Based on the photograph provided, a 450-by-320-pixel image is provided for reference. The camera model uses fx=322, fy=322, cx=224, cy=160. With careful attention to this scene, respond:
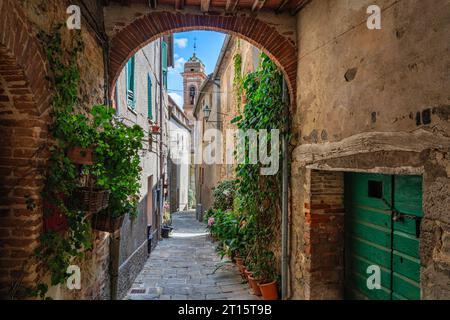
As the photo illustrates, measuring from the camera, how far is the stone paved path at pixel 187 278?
5.44 m

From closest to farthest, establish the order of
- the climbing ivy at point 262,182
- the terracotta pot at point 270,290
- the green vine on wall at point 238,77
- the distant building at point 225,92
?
the terracotta pot at point 270,290, the climbing ivy at point 262,182, the distant building at point 225,92, the green vine on wall at point 238,77

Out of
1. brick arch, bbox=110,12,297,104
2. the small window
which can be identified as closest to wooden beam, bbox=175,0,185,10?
brick arch, bbox=110,12,297,104

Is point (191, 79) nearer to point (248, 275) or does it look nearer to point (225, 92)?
point (225, 92)

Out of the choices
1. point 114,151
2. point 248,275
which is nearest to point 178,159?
point 248,275

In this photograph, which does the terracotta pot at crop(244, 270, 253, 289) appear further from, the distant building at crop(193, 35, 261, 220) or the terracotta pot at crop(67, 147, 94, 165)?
the terracotta pot at crop(67, 147, 94, 165)

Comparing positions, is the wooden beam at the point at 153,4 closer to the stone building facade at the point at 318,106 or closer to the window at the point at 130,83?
the stone building facade at the point at 318,106

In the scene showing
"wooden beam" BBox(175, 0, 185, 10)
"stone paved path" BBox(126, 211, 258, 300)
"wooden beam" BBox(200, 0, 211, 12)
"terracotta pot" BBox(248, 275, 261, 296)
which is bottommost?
"stone paved path" BBox(126, 211, 258, 300)

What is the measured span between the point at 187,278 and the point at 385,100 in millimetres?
5125

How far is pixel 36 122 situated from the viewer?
2.29 metres

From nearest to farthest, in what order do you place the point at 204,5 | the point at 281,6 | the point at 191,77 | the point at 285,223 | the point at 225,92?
the point at 204,5
the point at 281,6
the point at 285,223
the point at 225,92
the point at 191,77

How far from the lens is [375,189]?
339 centimetres

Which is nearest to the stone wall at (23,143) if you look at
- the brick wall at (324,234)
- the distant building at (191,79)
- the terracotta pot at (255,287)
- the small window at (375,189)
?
the brick wall at (324,234)

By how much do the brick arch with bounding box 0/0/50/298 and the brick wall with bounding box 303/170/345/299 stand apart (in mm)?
2982

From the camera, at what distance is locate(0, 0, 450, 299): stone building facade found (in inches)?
84.0
